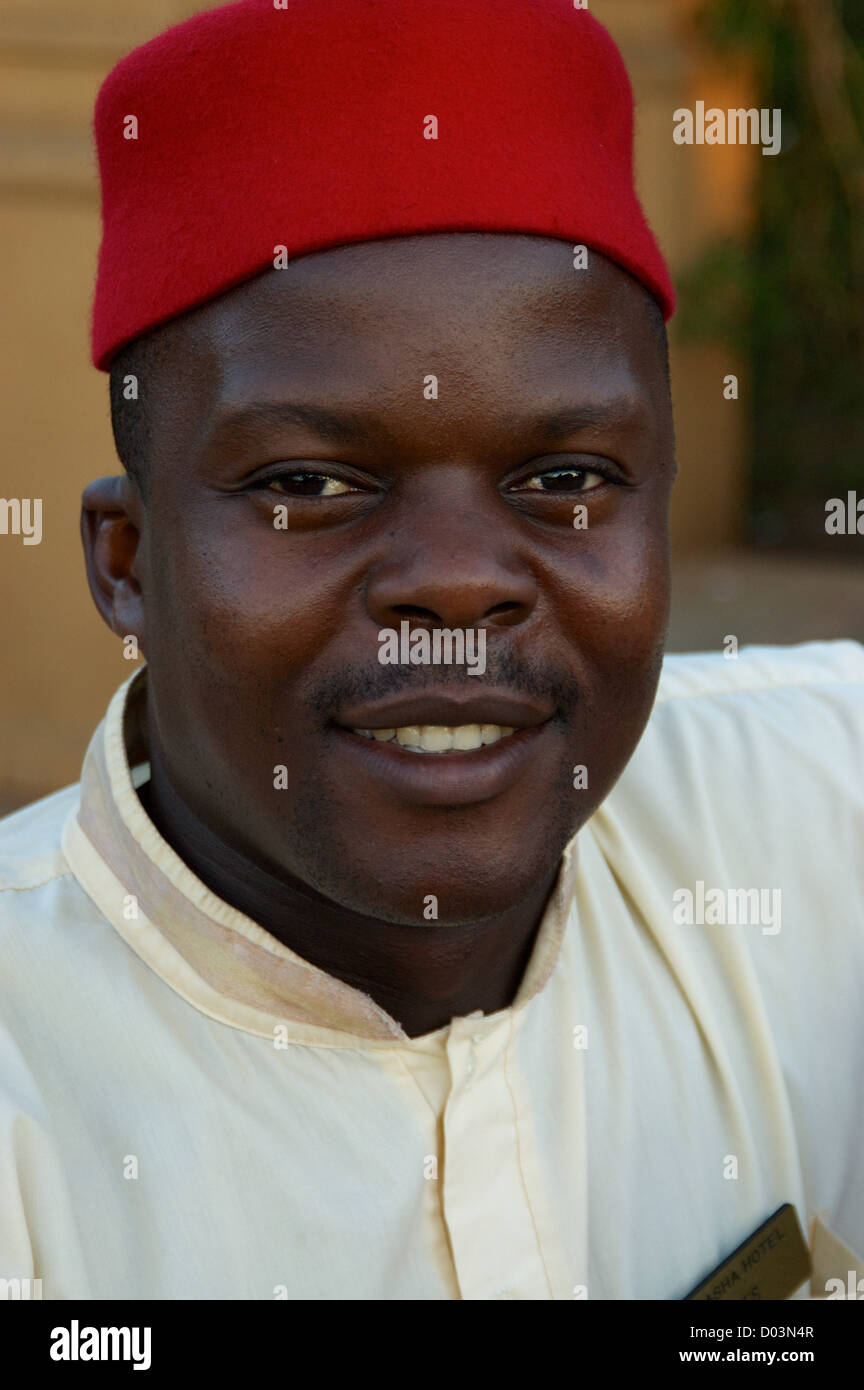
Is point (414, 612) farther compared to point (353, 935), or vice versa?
point (353, 935)

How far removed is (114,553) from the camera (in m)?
1.83

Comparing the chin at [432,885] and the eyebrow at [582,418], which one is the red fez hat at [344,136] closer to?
the eyebrow at [582,418]

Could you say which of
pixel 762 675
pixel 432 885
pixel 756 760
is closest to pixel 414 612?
pixel 432 885

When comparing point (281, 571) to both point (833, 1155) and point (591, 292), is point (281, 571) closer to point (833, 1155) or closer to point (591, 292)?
point (591, 292)

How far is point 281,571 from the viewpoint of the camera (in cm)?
155

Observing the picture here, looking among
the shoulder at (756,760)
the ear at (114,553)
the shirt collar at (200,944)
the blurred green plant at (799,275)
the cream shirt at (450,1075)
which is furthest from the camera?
the blurred green plant at (799,275)

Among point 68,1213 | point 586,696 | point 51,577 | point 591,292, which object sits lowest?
point 68,1213

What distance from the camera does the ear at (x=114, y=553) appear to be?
1.81 meters

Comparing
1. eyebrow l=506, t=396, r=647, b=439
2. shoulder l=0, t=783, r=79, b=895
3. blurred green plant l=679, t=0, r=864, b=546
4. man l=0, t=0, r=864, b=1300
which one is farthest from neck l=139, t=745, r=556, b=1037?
blurred green plant l=679, t=0, r=864, b=546

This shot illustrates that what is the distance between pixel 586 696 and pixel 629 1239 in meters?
0.67

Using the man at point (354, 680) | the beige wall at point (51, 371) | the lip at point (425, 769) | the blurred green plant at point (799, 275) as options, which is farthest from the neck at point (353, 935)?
the blurred green plant at point (799, 275)

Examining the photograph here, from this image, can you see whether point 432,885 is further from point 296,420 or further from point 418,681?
point 296,420

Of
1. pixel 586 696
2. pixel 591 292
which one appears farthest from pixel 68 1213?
pixel 591 292

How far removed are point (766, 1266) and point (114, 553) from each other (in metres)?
1.15
